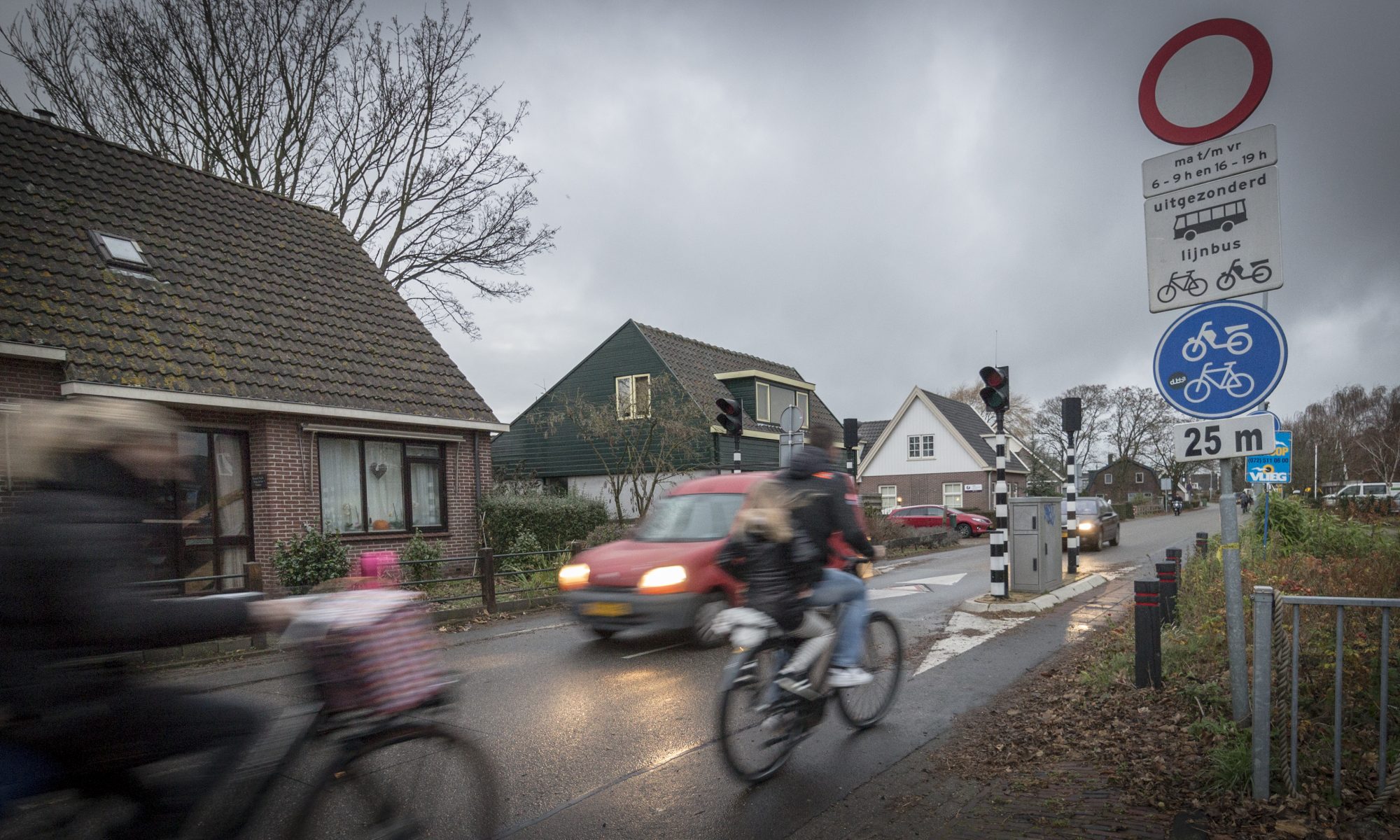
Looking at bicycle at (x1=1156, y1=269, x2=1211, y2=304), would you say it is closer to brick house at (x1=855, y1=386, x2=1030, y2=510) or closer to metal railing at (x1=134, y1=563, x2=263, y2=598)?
metal railing at (x1=134, y1=563, x2=263, y2=598)

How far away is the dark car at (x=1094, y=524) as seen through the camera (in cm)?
2233

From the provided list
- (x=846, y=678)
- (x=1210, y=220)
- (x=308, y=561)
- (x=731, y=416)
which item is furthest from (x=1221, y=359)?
(x=308, y=561)

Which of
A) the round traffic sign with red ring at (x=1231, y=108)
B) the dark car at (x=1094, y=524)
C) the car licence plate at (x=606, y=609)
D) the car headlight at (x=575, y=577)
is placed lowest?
the dark car at (x=1094, y=524)

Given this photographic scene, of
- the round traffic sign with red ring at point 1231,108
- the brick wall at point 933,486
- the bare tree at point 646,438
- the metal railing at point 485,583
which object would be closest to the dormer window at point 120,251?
the metal railing at point 485,583

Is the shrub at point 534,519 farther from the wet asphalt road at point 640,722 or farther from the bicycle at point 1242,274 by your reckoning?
the bicycle at point 1242,274

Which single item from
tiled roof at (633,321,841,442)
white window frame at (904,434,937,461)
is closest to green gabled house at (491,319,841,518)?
tiled roof at (633,321,841,442)

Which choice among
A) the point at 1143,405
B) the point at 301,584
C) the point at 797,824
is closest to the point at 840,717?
the point at 797,824

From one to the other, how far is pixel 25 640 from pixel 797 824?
3.21 meters

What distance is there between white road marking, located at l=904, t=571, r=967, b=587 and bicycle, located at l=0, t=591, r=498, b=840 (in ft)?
39.4

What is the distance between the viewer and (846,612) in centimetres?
502

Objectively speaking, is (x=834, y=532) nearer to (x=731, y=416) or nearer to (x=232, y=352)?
(x=731, y=416)

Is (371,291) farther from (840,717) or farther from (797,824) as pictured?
(797,824)

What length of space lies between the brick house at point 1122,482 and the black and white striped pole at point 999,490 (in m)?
56.0

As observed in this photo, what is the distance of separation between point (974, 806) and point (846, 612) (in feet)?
4.17
